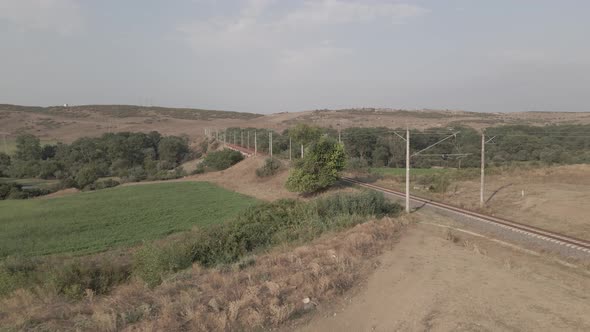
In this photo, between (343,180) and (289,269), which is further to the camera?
(343,180)

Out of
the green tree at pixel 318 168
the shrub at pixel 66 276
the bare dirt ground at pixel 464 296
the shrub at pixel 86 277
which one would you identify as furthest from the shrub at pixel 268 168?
the bare dirt ground at pixel 464 296

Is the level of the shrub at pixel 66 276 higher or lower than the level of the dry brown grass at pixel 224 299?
lower

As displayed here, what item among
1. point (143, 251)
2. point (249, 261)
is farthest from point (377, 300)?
point (143, 251)

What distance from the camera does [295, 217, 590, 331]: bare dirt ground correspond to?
8680 mm

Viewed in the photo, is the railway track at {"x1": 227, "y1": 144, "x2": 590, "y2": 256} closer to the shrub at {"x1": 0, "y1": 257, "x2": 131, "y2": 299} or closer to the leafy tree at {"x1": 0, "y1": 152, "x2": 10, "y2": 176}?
the shrub at {"x1": 0, "y1": 257, "x2": 131, "y2": 299}

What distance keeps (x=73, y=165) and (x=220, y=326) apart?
78.8 m

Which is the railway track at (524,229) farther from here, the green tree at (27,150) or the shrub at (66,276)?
the green tree at (27,150)

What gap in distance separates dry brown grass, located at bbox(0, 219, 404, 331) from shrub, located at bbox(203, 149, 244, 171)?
153 feet

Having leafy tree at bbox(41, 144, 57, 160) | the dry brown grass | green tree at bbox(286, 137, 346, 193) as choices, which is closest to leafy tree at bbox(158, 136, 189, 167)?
leafy tree at bbox(41, 144, 57, 160)

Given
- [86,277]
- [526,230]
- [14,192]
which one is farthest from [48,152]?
[526,230]

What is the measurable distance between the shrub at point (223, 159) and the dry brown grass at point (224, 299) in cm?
4652

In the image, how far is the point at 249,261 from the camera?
45.8ft

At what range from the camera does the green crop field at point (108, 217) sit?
23875mm

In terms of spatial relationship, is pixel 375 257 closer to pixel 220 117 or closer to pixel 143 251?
pixel 143 251
